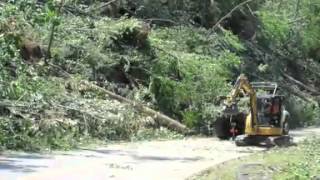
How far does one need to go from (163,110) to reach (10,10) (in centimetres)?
677

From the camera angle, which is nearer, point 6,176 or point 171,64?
point 6,176

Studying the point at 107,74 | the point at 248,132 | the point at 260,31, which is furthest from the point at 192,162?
the point at 260,31

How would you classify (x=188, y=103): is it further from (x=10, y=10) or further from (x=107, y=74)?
(x=10, y=10)

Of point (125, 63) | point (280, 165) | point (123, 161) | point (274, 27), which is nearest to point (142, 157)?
point (123, 161)

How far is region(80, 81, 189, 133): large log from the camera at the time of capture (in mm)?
20656

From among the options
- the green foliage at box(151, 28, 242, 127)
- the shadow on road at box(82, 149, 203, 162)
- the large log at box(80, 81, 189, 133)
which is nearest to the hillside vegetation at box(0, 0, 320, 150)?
the green foliage at box(151, 28, 242, 127)

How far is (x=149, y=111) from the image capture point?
21.3 meters

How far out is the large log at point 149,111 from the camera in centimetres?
2066

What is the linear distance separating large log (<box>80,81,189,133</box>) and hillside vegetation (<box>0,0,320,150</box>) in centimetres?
22

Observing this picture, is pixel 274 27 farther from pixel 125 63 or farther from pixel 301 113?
pixel 125 63

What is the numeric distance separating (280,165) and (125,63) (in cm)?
973

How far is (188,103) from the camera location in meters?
22.9

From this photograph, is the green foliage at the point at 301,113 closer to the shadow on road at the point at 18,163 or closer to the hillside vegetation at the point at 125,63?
the hillside vegetation at the point at 125,63

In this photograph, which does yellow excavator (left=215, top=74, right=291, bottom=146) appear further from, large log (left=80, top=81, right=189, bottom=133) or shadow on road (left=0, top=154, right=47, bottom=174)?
shadow on road (left=0, top=154, right=47, bottom=174)
